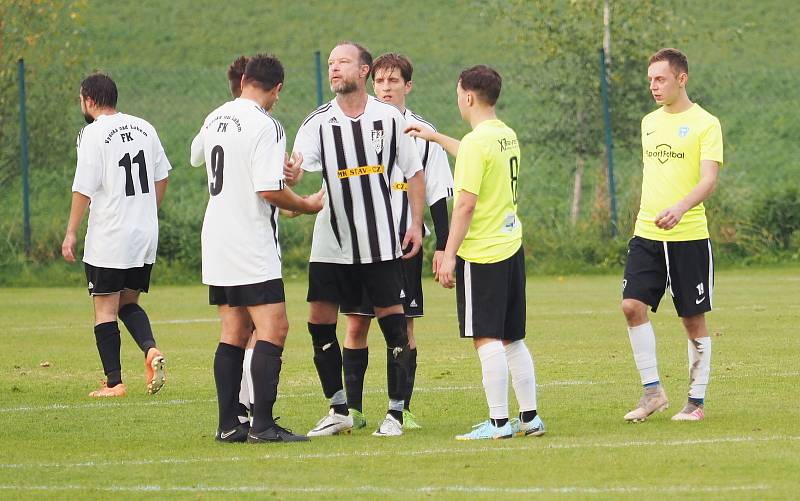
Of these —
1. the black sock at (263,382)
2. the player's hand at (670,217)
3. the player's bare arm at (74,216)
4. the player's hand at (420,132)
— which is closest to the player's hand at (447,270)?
the player's hand at (420,132)

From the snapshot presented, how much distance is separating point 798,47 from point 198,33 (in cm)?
2220

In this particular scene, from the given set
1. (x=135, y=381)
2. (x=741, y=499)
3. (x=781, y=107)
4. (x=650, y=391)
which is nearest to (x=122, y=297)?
(x=135, y=381)

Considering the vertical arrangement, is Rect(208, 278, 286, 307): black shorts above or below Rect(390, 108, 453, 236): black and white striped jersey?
below

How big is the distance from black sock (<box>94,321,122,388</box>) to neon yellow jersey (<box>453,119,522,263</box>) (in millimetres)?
3264

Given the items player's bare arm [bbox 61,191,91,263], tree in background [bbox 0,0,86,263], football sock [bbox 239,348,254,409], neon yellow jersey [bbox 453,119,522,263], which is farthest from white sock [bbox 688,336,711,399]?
tree in background [bbox 0,0,86,263]

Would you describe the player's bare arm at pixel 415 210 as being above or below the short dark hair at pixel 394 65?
below

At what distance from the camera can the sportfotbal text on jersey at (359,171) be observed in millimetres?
8062

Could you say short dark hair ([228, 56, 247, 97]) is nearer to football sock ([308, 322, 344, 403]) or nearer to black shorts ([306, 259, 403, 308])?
black shorts ([306, 259, 403, 308])

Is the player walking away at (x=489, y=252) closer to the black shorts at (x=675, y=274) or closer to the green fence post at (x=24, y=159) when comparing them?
the black shorts at (x=675, y=274)

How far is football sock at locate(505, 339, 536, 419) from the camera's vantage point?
7.81m

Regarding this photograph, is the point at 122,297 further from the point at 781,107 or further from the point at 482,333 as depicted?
the point at 781,107

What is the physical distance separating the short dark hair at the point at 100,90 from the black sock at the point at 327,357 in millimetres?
2839

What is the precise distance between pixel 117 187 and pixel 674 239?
13.2 feet

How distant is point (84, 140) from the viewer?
33.6 ft
